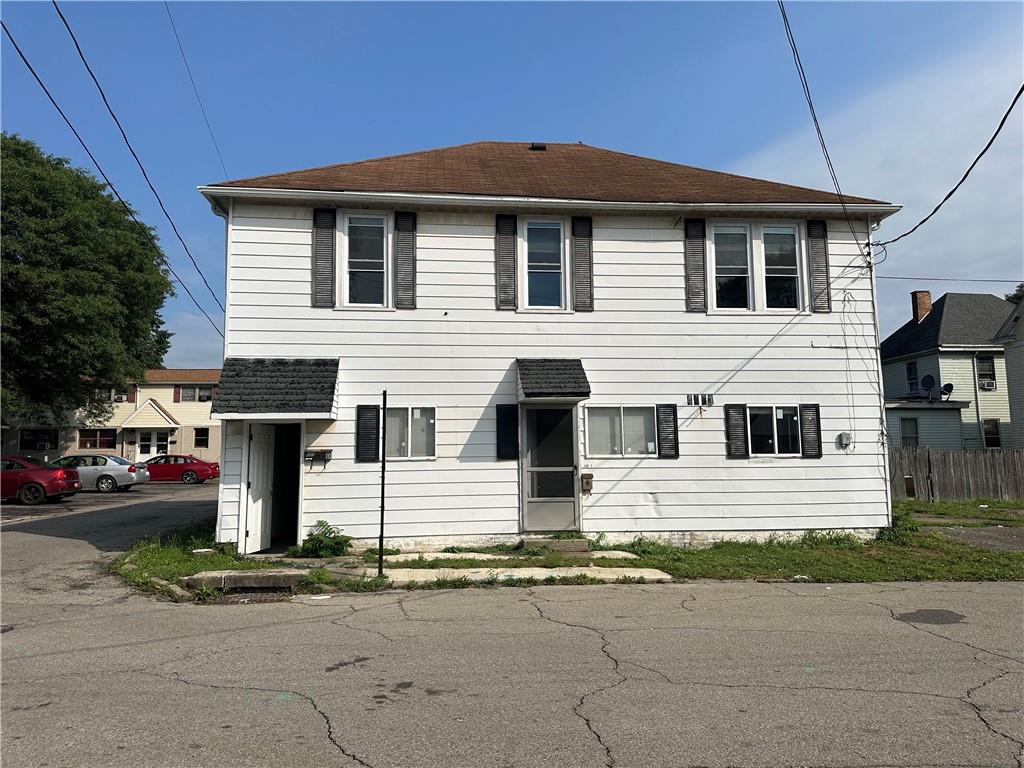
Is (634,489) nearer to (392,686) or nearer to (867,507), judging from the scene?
(867,507)

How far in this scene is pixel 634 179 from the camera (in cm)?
1423

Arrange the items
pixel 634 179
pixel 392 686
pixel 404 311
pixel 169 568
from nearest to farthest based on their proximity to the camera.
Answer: pixel 392 686, pixel 169 568, pixel 404 311, pixel 634 179

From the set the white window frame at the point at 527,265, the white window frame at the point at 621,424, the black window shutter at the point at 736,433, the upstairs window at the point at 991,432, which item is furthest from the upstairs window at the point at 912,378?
the white window frame at the point at 527,265

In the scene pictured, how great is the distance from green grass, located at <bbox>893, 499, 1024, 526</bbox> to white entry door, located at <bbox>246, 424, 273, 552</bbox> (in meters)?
13.9

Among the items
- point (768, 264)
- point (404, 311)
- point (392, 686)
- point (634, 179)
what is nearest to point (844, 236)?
point (768, 264)

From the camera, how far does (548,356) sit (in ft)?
40.8

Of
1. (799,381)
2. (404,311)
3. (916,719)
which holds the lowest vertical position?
(916,719)

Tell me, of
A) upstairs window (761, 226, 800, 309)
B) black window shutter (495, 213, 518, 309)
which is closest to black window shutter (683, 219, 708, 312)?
upstairs window (761, 226, 800, 309)

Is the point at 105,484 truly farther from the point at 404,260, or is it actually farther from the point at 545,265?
the point at 545,265

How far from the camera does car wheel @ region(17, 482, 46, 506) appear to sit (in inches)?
842

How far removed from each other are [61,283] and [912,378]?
119 ft

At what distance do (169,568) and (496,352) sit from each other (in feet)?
20.1

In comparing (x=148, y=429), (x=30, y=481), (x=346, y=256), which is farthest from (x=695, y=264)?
(x=148, y=429)

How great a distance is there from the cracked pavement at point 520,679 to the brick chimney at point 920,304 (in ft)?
99.8
